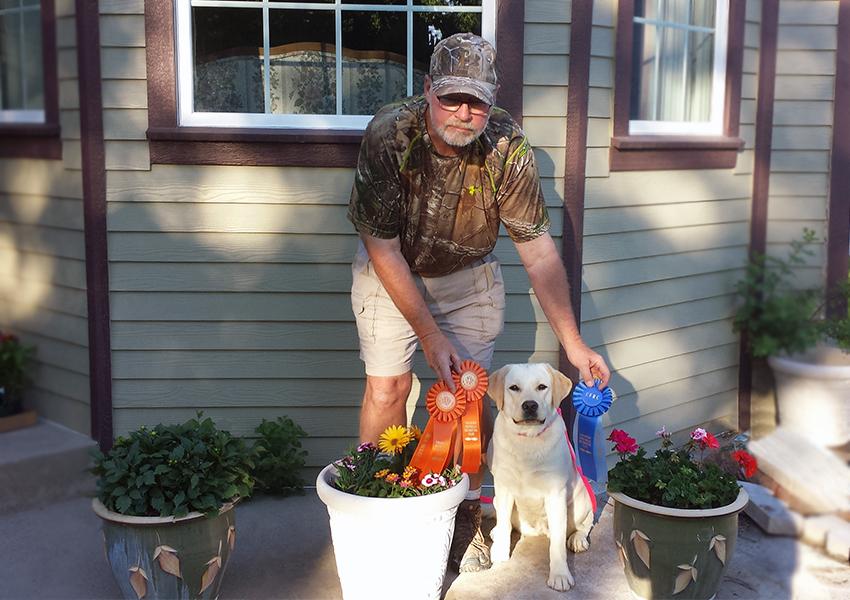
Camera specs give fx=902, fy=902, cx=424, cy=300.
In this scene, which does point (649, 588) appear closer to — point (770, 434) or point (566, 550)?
point (566, 550)

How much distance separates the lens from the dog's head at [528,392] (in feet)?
9.53

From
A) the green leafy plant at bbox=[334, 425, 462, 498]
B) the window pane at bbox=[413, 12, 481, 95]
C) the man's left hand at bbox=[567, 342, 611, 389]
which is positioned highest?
the window pane at bbox=[413, 12, 481, 95]

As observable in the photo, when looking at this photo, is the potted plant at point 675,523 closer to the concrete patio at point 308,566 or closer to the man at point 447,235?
the concrete patio at point 308,566

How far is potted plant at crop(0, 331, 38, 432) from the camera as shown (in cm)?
430

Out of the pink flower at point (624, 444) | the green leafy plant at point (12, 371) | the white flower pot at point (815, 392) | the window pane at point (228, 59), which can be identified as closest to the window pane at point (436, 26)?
the window pane at point (228, 59)

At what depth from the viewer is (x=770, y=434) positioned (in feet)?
16.1

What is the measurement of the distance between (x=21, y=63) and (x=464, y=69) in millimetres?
2854

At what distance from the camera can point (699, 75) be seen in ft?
15.7

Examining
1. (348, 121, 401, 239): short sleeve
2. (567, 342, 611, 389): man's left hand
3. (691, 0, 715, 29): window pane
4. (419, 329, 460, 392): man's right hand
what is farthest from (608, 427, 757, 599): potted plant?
(691, 0, 715, 29): window pane

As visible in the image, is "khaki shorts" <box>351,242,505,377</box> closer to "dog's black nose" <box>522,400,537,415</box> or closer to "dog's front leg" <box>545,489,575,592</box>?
"dog's black nose" <box>522,400,537,415</box>

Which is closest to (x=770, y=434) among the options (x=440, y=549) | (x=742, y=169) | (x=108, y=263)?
(x=742, y=169)

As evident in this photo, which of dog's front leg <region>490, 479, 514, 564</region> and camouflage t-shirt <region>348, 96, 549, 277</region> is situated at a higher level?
camouflage t-shirt <region>348, 96, 549, 277</region>

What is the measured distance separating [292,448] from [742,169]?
113 inches

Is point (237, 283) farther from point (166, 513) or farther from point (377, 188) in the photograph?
point (166, 513)
